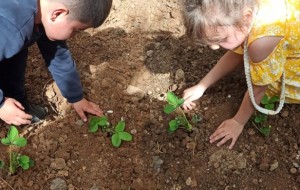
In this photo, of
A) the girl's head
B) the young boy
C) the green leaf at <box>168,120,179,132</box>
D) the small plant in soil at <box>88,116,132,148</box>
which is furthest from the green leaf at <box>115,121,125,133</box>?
the girl's head

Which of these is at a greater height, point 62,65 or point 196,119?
point 62,65

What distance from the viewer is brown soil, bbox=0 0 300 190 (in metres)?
2.08

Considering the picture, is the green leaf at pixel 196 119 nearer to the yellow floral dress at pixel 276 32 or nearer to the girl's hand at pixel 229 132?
the girl's hand at pixel 229 132

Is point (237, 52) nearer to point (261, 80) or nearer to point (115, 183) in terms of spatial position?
point (261, 80)

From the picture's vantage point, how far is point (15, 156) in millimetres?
2045

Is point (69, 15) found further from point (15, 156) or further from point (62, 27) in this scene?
point (15, 156)

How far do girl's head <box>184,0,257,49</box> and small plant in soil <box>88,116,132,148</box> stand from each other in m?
0.61

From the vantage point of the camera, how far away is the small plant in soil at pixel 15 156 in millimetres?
1920

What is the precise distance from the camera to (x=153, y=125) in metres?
2.23

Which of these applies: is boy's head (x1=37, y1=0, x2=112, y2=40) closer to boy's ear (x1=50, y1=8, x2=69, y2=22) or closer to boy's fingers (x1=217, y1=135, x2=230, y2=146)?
boy's ear (x1=50, y1=8, x2=69, y2=22)

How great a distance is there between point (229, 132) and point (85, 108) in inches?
29.3

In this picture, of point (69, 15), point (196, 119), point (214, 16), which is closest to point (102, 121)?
point (196, 119)

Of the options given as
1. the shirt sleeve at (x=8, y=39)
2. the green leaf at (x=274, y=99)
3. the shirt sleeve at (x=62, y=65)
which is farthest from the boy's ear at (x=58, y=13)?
the green leaf at (x=274, y=99)

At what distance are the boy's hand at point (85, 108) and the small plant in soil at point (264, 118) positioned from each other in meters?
0.80
